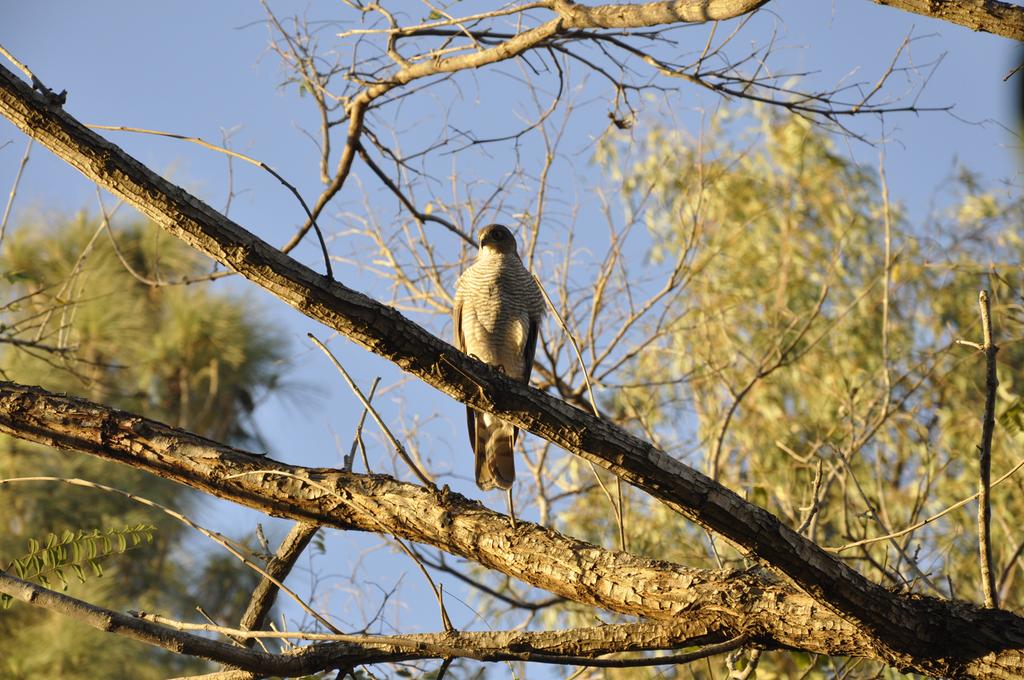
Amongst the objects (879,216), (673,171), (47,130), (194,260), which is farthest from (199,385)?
(47,130)

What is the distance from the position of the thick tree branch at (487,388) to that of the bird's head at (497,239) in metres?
2.60

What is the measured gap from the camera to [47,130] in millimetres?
2000

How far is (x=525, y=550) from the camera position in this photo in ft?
7.40

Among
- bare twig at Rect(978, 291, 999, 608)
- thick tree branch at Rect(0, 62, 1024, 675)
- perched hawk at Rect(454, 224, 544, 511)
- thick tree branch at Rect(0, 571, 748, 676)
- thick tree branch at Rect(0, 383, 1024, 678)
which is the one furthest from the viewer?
perched hawk at Rect(454, 224, 544, 511)

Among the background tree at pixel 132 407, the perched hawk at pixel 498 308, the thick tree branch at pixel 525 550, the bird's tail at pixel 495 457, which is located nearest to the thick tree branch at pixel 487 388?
the thick tree branch at pixel 525 550

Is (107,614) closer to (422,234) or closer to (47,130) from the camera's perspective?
(47,130)

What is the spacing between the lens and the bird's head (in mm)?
4598

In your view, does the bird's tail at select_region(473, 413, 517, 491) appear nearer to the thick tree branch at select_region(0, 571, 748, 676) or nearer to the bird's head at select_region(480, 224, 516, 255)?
the bird's head at select_region(480, 224, 516, 255)

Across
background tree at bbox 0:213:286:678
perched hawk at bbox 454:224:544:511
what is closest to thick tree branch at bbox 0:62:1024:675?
perched hawk at bbox 454:224:544:511

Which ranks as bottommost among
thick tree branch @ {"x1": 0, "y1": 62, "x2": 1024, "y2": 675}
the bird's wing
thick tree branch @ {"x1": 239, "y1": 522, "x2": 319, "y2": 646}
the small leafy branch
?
the small leafy branch

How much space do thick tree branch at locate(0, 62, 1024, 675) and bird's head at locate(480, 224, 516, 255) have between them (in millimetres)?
2599

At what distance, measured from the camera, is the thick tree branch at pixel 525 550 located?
2.05 meters

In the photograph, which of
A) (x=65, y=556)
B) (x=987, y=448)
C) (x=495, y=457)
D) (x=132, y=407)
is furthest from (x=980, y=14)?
(x=132, y=407)

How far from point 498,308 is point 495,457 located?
77 cm
